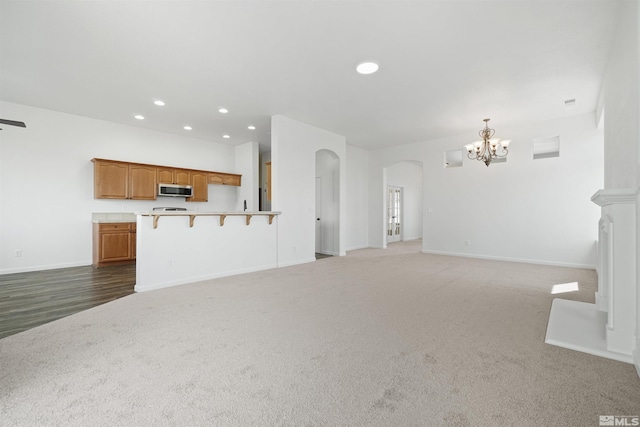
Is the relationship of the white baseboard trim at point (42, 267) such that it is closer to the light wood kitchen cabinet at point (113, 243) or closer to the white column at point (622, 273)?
the light wood kitchen cabinet at point (113, 243)

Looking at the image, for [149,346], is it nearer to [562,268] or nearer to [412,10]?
[412,10]

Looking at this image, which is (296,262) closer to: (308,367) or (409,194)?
(308,367)

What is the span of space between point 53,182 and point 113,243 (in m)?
1.51

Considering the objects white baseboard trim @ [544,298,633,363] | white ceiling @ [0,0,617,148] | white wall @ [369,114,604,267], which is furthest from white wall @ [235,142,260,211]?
white baseboard trim @ [544,298,633,363]

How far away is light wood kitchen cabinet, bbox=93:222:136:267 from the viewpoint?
5.33m

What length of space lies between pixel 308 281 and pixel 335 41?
3163 mm

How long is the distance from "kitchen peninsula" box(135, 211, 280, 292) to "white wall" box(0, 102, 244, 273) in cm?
284

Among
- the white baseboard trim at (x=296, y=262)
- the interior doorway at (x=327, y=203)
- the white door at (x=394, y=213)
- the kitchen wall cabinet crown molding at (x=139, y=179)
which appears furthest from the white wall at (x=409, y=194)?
the kitchen wall cabinet crown molding at (x=139, y=179)

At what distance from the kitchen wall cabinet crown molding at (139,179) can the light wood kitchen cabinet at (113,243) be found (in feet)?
2.08

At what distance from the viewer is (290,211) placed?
5.55 m

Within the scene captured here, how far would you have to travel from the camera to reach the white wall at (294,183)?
5.28 meters

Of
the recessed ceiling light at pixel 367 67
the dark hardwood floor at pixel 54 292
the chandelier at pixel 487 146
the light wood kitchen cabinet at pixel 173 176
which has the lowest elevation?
the dark hardwood floor at pixel 54 292

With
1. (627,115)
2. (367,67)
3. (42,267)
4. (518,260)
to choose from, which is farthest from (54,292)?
(518,260)

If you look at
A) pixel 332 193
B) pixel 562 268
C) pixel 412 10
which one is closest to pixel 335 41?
pixel 412 10
